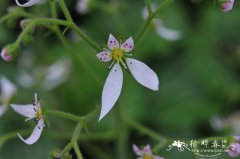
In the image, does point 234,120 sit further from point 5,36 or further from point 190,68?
point 5,36

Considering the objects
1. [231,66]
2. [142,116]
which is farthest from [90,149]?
[231,66]

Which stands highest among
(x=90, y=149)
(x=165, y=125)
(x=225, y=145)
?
(x=165, y=125)

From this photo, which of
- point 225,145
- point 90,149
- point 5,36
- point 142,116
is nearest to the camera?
point 225,145

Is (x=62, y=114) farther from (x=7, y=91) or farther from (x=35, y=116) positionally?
(x=7, y=91)

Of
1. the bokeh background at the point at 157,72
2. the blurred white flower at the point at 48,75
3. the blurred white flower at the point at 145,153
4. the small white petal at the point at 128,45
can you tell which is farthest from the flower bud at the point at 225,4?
the blurred white flower at the point at 48,75

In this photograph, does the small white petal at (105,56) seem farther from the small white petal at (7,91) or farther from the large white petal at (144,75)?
the small white petal at (7,91)

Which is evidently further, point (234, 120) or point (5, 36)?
point (5, 36)

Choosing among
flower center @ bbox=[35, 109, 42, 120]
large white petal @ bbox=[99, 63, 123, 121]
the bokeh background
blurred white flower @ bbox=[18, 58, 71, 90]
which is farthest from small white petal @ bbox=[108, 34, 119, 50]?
blurred white flower @ bbox=[18, 58, 71, 90]

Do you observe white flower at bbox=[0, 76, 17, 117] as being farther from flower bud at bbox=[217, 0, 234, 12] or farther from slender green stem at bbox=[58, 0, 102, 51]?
flower bud at bbox=[217, 0, 234, 12]
